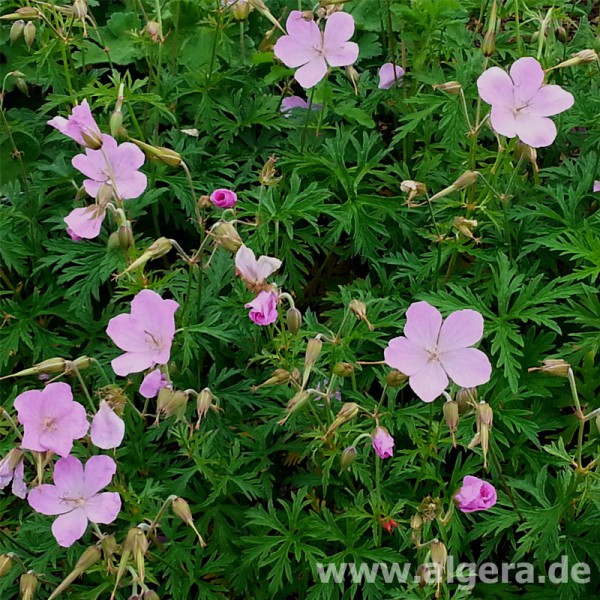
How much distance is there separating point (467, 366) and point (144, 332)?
662 mm

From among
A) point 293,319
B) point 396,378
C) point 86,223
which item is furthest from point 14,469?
point 396,378

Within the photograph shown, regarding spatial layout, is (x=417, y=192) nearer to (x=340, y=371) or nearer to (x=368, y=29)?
(x=340, y=371)

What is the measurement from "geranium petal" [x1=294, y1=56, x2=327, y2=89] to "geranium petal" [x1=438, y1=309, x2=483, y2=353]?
894 millimetres

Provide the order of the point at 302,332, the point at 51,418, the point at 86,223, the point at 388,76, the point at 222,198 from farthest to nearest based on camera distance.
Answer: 1. the point at 388,76
2. the point at 302,332
3. the point at 222,198
4. the point at 86,223
5. the point at 51,418

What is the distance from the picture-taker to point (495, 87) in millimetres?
1819

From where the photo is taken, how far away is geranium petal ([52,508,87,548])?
1572mm

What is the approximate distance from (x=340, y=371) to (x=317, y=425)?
0.28 metres

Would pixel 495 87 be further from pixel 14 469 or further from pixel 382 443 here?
pixel 14 469

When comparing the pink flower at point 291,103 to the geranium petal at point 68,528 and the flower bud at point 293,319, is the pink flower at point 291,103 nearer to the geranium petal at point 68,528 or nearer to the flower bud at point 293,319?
the flower bud at point 293,319

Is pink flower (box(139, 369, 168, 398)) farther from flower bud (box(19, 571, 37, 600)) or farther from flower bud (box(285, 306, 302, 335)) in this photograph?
flower bud (box(19, 571, 37, 600))

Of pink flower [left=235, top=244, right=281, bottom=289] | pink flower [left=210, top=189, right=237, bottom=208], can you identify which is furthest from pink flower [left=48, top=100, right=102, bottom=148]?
pink flower [left=235, top=244, right=281, bottom=289]

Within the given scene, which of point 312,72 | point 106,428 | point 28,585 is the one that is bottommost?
point 28,585

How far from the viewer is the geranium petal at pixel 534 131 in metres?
1.84

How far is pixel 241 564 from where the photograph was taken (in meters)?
1.91
